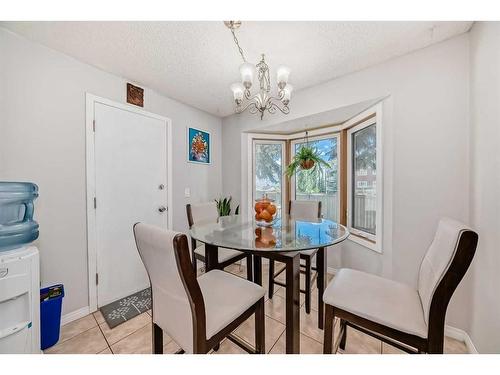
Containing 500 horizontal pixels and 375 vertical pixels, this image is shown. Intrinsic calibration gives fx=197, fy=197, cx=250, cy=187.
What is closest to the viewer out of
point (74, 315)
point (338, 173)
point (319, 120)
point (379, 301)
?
point (379, 301)

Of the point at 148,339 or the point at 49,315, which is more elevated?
the point at 49,315

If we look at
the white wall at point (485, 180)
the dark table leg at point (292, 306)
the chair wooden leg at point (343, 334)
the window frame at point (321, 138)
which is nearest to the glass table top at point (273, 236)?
the dark table leg at point (292, 306)

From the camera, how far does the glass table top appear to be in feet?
3.91

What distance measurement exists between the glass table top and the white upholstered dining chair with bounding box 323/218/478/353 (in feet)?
0.94

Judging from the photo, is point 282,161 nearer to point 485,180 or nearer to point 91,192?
point 485,180

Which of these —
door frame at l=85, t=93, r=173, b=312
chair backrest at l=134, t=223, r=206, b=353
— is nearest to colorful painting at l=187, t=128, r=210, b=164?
door frame at l=85, t=93, r=173, b=312

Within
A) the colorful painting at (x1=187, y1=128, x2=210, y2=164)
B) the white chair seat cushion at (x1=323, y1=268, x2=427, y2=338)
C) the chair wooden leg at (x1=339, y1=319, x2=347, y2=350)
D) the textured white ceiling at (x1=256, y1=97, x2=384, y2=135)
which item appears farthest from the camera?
the colorful painting at (x1=187, y1=128, x2=210, y2=164)

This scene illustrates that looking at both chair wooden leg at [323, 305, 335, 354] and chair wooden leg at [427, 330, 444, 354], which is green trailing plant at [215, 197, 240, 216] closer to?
chair wooden leg at [323, 305, 335, 354]

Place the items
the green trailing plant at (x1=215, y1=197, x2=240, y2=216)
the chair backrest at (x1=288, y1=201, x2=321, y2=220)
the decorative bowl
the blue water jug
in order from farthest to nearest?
the green trailing plant at (x1=215, y1=197, x2=240, y2=216) < the chair backrest at (x1=288, y1=201, x2=321, y2=220) < the decorative bowl < the blue water jug

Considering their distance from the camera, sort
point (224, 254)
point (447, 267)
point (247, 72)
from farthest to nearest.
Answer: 1. point (224, 254)
2. point (247, 72)
3. point (447, 267)

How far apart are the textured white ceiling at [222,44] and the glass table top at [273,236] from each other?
1.48 m

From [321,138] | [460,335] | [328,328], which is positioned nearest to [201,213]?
[328,328]

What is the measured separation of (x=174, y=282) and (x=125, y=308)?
1.52 metres

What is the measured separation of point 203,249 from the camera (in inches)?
81.9
